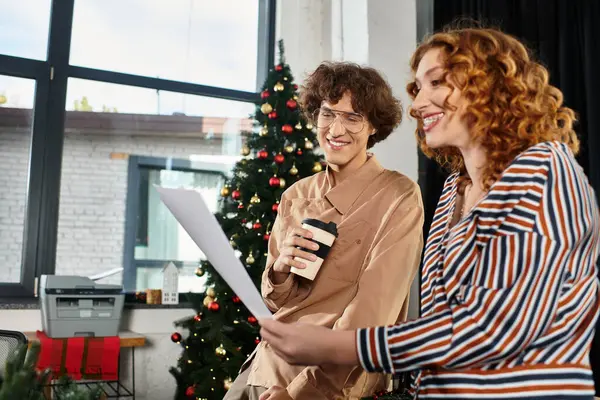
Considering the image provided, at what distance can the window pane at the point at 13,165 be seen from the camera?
376 centimetres

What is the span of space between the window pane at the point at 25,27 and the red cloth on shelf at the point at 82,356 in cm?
189

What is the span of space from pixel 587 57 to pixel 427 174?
48.9 inches

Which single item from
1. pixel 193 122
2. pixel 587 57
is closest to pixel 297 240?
pixel 587 57

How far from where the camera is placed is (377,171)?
177cm

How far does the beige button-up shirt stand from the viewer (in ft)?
4.75

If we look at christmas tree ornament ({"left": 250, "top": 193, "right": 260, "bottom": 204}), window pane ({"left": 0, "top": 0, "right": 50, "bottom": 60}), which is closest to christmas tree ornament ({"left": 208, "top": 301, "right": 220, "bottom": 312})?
christmas tree ornament ({"left": 250, "top": 193, "right": 260, "bottom": 204})

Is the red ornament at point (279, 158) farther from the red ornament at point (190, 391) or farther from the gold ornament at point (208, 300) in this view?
the red ornament at point (190, 391)

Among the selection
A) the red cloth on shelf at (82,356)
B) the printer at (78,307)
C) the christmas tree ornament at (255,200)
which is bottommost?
the red cloth on shelf at (82,356)

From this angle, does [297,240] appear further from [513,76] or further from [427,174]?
[427,174]

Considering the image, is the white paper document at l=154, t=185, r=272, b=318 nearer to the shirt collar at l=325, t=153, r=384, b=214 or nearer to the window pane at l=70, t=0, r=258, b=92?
the shirt collar at l=325, t=153, r=384, b=214

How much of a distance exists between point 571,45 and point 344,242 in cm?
242

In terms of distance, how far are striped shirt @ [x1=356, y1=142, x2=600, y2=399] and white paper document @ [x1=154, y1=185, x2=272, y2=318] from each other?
0.19m

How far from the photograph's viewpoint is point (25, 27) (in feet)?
13.0

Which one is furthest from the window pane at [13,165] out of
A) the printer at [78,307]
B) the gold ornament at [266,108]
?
the gold ornament at [266,108]
